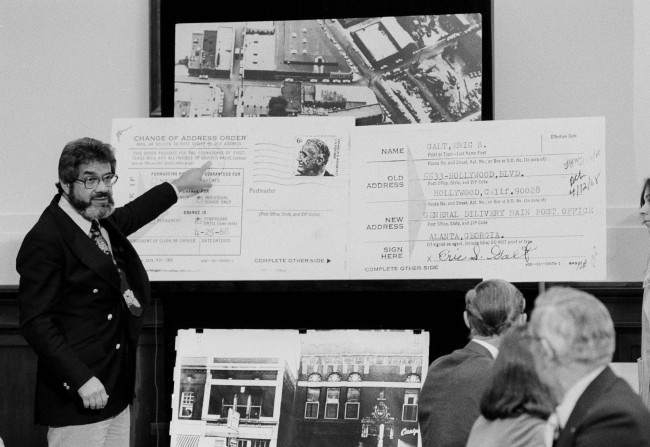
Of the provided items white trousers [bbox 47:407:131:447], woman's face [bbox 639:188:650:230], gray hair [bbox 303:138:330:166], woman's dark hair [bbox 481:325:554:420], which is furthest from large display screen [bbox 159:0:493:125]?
woman's dark hair [bbox 481:325:554:420]

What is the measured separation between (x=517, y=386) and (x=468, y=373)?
0.76m

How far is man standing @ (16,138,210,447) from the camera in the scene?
3.45m

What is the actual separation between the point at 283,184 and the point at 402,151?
21.8 inches

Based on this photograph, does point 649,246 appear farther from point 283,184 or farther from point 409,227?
point 283,184

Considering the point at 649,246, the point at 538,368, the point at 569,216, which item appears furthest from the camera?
the point at 649,246

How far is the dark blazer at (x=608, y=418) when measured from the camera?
2006mm

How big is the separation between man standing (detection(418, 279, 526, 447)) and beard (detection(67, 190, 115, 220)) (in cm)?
132

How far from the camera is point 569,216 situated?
4.35m

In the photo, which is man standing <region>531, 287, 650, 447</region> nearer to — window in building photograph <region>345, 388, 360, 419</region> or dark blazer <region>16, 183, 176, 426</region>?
dark blazer <region>16, 183, 176, 426</region>

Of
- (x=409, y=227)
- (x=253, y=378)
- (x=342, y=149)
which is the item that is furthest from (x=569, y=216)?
(x=253, y=378)

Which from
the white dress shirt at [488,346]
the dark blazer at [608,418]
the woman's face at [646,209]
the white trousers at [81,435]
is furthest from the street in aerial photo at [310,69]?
the dark blazer at [608,418]

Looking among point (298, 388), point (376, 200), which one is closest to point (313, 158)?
point (376, 200)

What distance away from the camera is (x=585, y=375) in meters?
2.12

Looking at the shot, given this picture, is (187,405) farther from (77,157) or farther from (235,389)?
(77,157)
